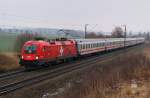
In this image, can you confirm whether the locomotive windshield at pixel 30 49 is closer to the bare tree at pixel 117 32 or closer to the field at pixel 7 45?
the field at pixel 7 45

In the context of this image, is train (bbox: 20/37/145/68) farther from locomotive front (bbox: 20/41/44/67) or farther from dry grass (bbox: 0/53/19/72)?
dry grass (bbox: 0/53/19/72)

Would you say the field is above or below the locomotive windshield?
below

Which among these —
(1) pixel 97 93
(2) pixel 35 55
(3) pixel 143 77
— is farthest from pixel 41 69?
(1) pixel 97 93

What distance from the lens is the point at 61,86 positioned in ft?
69.3

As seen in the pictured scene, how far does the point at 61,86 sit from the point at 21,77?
4.25m

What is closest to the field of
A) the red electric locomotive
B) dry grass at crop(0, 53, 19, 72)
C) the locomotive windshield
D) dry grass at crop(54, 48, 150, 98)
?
dry grass at crop(0, 53, 19, 72)

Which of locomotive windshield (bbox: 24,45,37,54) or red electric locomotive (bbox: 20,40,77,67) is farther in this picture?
locomotive windshield (bbox: 24,45,37,54)

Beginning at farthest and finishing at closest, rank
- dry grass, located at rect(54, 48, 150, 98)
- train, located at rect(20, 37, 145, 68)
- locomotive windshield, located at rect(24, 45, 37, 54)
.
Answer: locomotive windshield, located at rect(24, 45, 37, 54) < train, located at rect(20, 37, 145, 68) < dry grass, located at rect(54, 48, 150, 98)

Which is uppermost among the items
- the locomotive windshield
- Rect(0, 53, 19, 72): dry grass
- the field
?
the locomotive windshield

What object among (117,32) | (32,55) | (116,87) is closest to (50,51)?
(32,55)

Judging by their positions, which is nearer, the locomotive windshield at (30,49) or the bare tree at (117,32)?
the locomotive windshield at (30,49)

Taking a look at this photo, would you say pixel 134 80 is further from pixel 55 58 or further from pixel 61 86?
pixel 55 58

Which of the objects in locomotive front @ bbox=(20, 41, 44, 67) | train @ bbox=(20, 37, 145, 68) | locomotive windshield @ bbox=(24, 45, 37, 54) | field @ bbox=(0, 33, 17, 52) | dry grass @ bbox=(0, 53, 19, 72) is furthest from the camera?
field @ bbox=(0, 33, 17, 52)

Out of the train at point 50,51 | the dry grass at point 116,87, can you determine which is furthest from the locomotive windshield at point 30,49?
the dry grass at point 116,87
